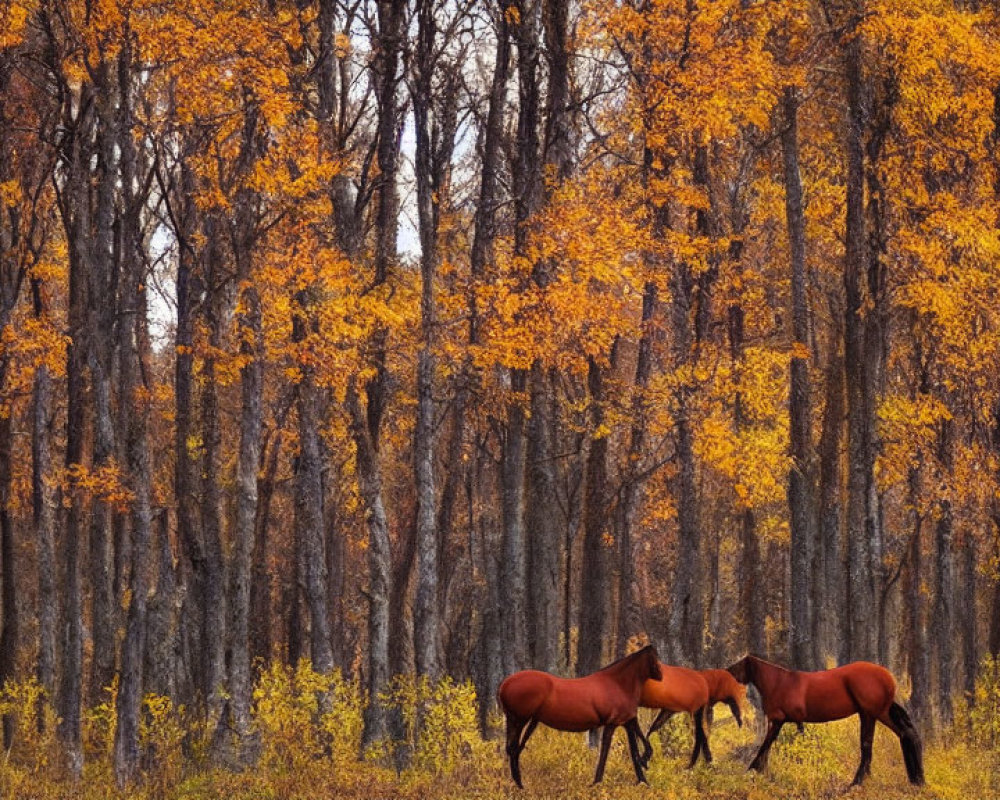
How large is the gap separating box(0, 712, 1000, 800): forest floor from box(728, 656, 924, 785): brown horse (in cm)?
79

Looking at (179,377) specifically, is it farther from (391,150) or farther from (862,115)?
(862,115)

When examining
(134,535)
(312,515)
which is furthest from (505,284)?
(134,535)

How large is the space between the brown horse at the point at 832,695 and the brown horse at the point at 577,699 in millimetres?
1543

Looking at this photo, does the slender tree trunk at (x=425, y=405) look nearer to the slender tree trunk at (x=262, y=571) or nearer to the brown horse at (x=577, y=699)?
the brown horse at (x=577, y=699)

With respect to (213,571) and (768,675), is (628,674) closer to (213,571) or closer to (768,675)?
(768,675)

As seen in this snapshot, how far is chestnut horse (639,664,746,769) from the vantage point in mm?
15734

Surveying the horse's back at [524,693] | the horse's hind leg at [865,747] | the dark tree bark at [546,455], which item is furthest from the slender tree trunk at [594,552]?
the horse's back at [524,693]

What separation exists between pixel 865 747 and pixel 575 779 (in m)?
3.52

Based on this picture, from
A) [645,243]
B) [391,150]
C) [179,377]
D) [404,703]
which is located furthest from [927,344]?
[179,377]

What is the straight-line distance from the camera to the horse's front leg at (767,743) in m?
15.9

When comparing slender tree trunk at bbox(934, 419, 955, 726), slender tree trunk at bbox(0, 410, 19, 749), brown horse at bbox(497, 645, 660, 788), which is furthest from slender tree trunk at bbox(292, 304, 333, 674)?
slender tree trunk at bbox(934, 419, 955, 726)

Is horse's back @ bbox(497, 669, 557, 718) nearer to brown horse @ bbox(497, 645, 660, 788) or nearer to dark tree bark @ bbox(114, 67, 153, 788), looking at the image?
brown horse @ bbox(497, 645, 660, 788)

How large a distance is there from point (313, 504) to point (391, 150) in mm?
6089

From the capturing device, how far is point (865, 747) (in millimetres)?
15930
